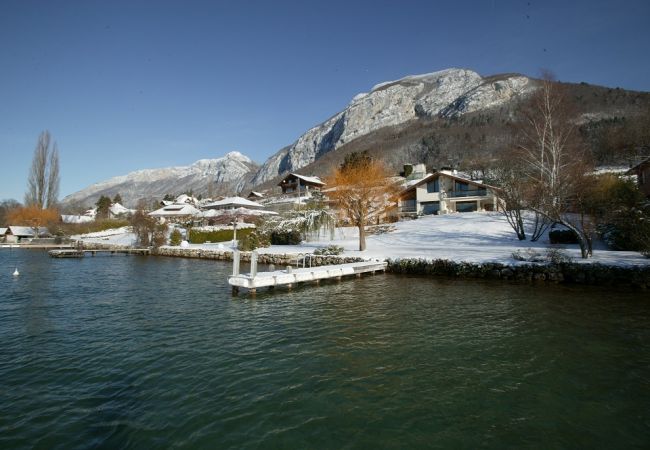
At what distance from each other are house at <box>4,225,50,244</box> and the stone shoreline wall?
7425 centimetres

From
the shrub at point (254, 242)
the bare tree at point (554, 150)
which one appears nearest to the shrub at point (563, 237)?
the bare tree at point (554, 150)

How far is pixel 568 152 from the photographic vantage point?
2753 centimetres

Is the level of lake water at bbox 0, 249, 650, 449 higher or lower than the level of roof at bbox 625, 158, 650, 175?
lower

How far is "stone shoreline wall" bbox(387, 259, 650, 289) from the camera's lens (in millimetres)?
16047

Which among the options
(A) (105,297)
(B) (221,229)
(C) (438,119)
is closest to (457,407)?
(A) (105,297)

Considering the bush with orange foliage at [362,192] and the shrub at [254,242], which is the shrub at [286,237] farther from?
the bush with orange foliage at [362,192]

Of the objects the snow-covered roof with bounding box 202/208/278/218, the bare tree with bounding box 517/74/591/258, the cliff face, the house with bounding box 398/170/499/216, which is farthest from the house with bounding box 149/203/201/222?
the cliff face

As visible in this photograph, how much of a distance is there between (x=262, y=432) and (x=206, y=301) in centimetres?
1030

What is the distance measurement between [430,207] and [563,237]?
2533 cm

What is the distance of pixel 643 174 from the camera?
31.3 metres

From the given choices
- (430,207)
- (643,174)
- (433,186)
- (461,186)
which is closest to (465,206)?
(461,186)

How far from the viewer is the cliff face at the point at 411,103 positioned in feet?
431

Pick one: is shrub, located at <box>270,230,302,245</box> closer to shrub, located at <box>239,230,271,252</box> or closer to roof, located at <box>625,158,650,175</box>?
A: shrub, located at <box>239,230,271,252</box>

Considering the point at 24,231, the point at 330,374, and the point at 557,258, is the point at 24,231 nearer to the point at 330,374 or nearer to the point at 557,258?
the point at 330,374
